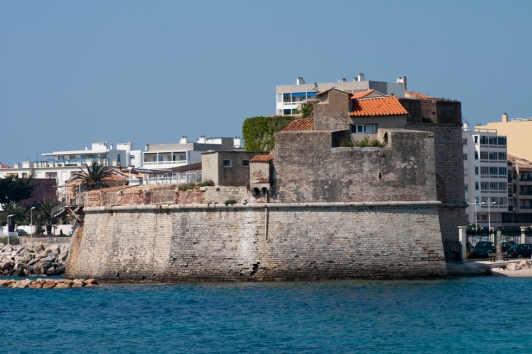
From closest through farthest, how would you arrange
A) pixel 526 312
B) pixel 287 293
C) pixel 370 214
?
pixel 526 312
pixel 287 293
pixel 370 214

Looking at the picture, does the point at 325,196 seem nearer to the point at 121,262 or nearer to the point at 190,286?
the point at 190,286

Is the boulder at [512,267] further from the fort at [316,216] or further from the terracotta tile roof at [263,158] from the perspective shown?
the terracotta tile roof at [263,158]

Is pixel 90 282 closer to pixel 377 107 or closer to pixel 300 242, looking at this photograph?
pixel 300 242

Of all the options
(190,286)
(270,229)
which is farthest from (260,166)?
(190,286)

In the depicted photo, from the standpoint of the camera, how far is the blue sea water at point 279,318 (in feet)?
70.3

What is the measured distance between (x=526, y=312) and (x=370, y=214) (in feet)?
20.7

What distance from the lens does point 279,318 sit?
24250 mm

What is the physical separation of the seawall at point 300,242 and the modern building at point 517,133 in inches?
1993

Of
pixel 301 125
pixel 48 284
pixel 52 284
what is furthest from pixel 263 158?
pixel 48 284

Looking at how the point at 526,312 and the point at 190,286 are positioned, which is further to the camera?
the point at 190,286

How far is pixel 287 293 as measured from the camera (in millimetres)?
27859

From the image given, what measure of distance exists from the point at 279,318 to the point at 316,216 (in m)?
6.62

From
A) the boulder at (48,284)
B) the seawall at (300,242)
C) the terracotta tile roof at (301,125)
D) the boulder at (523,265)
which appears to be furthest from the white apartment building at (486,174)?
the boulder at (48,284)

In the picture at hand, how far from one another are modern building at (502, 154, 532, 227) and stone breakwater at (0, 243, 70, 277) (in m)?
39.1
